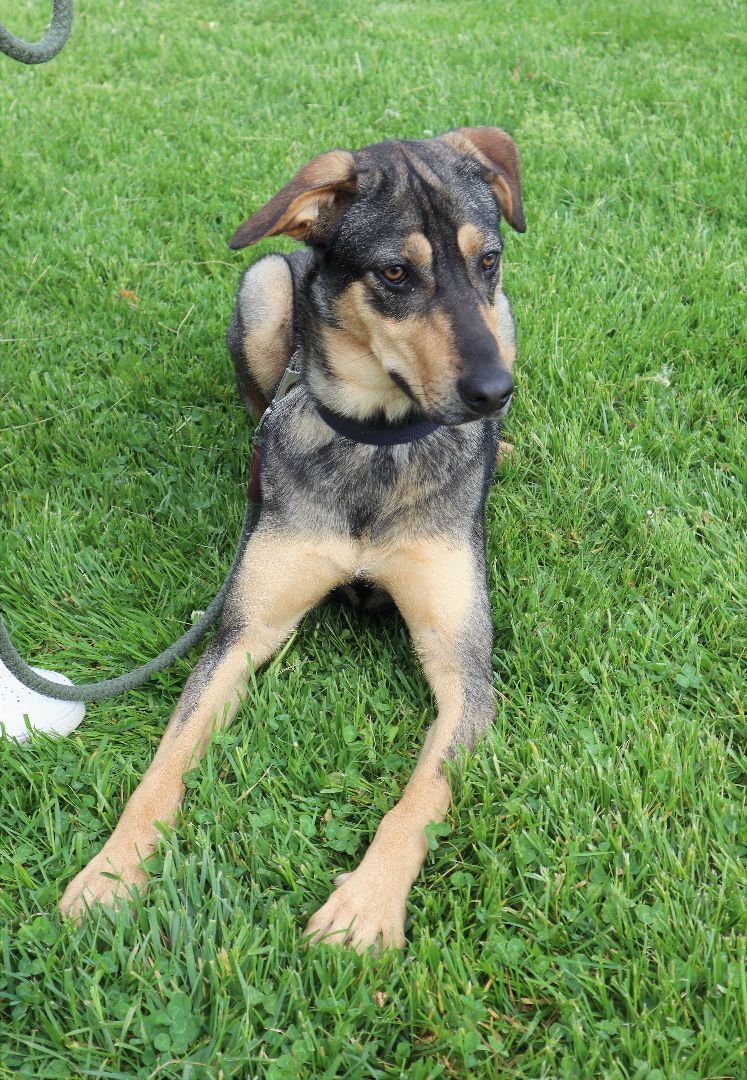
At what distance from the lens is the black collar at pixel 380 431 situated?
312cm

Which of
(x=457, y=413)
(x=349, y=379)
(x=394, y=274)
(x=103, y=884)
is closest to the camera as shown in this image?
(x=103, y=884)

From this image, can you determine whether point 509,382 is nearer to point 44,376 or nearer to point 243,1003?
point 243,1003

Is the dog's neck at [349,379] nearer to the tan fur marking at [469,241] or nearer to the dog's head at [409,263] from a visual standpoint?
the dog's head at [409,263]

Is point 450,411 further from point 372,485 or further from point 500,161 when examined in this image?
point 500,161

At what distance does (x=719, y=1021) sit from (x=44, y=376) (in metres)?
3.85

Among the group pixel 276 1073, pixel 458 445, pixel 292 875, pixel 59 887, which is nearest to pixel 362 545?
pixel 458 445

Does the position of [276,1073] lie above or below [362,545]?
below

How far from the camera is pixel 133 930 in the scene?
233 centimetres

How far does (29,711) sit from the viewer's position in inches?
115

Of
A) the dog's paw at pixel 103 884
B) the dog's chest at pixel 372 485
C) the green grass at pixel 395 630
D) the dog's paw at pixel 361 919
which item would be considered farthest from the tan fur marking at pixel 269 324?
the dog's paw at pixel 361 919

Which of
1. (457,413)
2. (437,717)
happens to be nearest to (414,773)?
(437,717)

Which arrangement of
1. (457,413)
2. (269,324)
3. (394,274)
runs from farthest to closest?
1. (269,324)
2. (394,274)
3. (457,413)

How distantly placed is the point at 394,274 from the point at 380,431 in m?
0.53

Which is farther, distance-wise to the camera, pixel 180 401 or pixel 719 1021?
pixel 180 401
